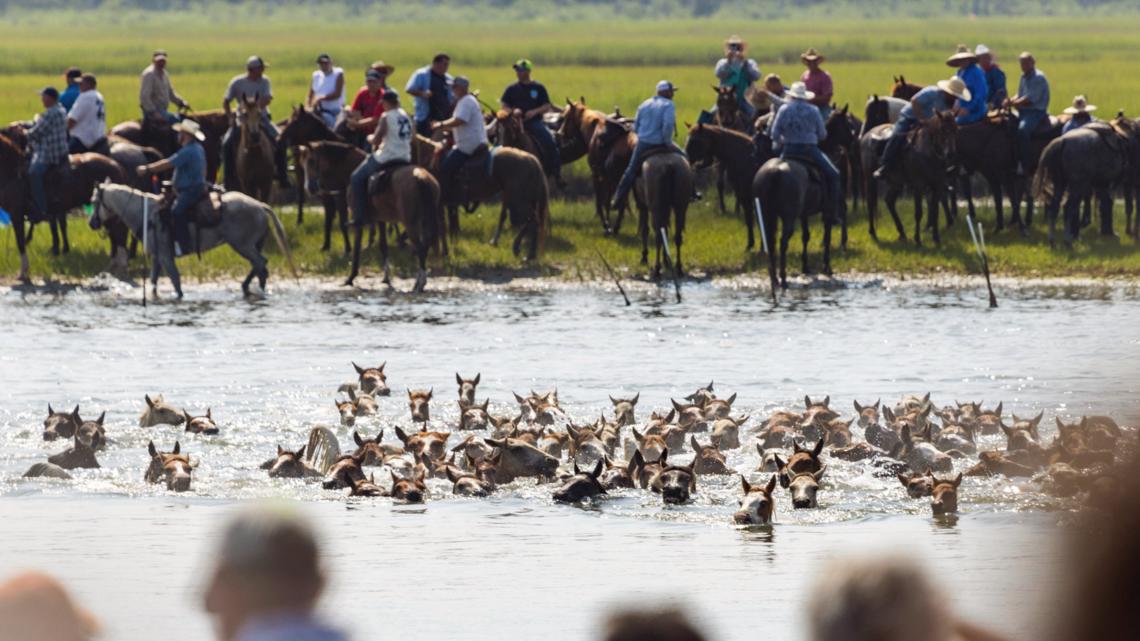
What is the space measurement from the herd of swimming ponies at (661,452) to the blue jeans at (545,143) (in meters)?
15.4

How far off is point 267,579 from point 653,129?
23.9 meters

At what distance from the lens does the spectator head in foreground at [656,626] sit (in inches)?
158

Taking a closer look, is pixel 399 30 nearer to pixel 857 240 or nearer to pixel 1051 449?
pixel 857 240

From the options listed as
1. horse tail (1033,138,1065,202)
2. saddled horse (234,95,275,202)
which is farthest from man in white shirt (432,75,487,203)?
horse tail (1033,138,1065,202)

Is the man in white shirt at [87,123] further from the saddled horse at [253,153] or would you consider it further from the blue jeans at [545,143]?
the blue jeans at [545,143]

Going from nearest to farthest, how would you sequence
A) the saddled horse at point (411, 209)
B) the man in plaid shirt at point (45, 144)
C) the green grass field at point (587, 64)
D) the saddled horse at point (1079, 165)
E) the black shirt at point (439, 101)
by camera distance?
1. the saddled horse at point (411, 209)
2. the man in plaid shirt at point (45, 144)
3. the saddled horse at point (1079, 165)
4. the green grass field at point (587, 64)
5. the black shirt at point (439, 101)

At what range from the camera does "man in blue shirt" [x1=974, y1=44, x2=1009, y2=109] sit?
32.8 meters

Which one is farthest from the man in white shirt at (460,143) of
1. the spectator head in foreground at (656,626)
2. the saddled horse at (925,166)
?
the spectator head in foreground at (656,626)

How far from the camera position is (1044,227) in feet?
107

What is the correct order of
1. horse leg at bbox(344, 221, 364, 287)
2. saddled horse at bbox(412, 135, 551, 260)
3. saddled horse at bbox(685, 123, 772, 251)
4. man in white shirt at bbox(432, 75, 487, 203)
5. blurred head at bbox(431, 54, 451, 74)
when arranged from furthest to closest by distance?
blurred head at bbox(431, 54, 451, 74), saddled horse at bbox(685, 123, 772, 251), saddled horse at bbox(412, 135, 551, 260), man in white shirt at bbox(432, 75, 487, 203), horse leg at bbox(344, 221, 364, 287)

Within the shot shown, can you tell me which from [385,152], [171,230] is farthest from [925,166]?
[171,230]

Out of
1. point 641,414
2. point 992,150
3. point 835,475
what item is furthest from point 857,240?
point 835,475

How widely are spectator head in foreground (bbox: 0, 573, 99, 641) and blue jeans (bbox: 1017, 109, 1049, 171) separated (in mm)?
28292

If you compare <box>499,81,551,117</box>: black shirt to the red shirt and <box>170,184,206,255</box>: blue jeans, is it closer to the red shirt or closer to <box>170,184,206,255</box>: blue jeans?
the red shirt
